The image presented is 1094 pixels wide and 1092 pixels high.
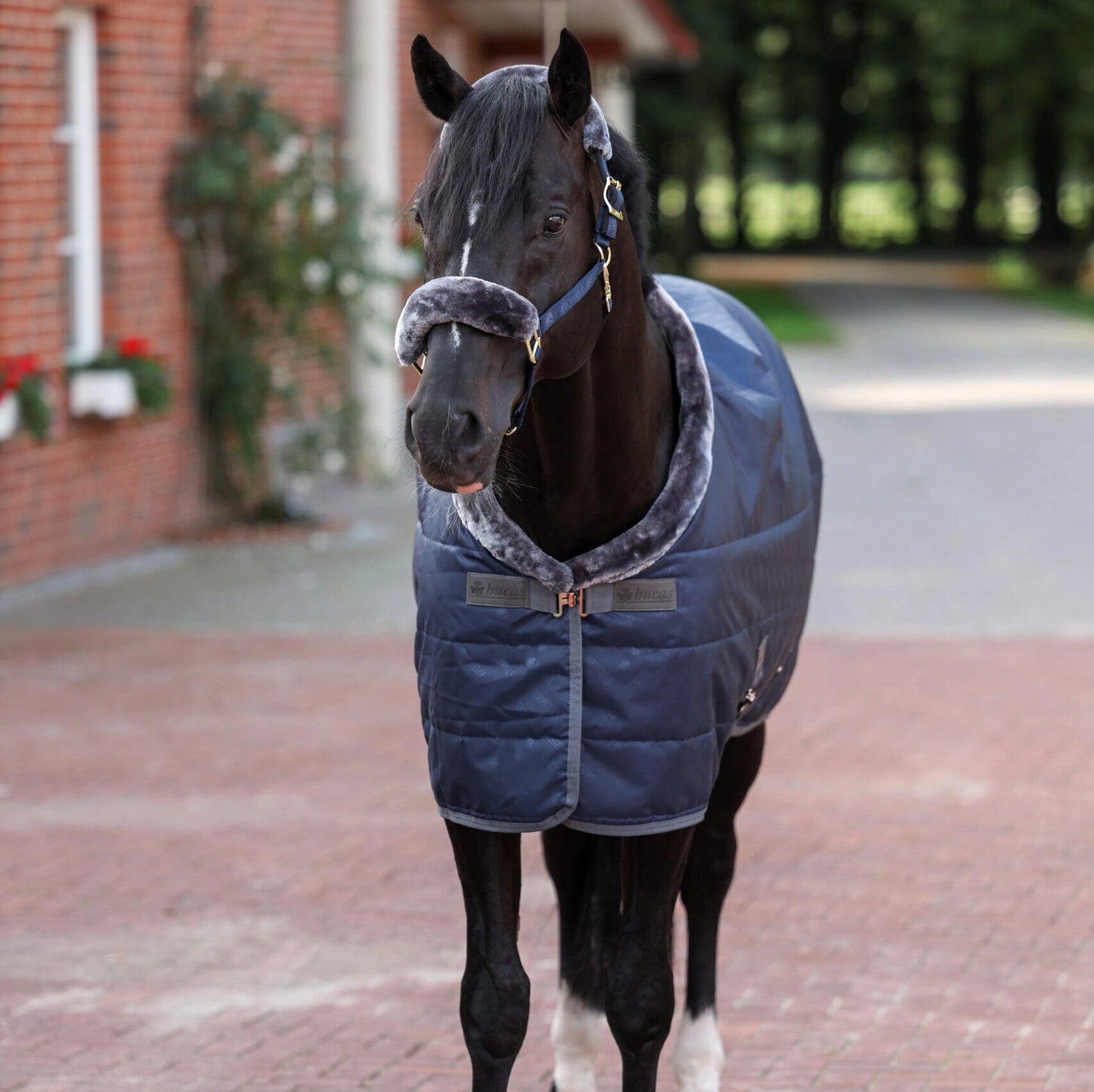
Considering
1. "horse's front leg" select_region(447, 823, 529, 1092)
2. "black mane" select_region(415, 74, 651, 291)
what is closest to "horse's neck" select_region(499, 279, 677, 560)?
"black mane" select_region(415, 74, 651, 291)

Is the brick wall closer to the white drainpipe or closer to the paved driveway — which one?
the paved driveway

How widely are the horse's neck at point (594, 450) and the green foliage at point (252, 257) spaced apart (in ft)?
27.1

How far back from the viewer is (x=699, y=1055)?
166 inches

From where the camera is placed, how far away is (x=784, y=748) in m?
7.27

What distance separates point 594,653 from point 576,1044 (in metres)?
1.14

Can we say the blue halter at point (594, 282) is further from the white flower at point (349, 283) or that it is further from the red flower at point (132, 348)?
the white flower at point (349, 283)

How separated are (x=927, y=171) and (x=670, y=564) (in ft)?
164

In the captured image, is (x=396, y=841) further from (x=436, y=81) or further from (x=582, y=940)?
(x=436, y=81)

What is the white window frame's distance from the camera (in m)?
10.5

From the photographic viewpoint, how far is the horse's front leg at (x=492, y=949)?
353 centimetres

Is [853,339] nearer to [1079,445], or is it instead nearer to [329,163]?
[1079,445]

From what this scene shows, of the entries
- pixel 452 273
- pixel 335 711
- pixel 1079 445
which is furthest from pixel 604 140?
pixel 1079 445

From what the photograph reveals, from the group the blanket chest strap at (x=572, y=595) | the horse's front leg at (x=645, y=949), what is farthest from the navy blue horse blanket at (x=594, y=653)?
the horse's front leg at (x=645, y=949)

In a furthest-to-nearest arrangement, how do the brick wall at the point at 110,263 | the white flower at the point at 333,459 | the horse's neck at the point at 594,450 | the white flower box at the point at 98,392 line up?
1. the white flower at the point at 333,459
2. the white flower box at the point at 98,392
3. the brick wall at the point at 110,263
4. the horse's neck at the point at 594,450
